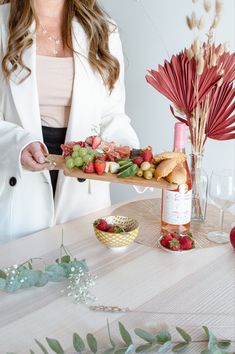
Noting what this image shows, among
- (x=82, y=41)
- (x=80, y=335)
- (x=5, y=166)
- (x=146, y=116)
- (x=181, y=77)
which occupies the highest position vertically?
(x=82, y=41)

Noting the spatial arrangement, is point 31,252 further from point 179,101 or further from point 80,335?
point 179,101

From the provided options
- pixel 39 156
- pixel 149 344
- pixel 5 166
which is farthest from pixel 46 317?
pixel 5 166

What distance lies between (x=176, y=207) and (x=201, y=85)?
36 cm

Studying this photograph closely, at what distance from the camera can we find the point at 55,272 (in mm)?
974

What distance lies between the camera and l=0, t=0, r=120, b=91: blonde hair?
146 centimetres

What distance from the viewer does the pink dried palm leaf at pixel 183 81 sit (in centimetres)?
127

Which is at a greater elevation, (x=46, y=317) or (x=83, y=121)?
(x=83, y=121)

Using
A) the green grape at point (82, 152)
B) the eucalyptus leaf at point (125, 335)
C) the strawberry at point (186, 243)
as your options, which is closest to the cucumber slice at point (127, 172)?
the green grape at point (82, 152)

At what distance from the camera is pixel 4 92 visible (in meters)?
1.48

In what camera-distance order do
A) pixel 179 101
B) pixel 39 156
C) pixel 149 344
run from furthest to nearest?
1. pixel 179 101
2. pixel 39 156
3. pixel 149 344

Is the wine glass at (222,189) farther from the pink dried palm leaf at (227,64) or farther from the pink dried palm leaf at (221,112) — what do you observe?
the pink dried palm leaf at (227,64)

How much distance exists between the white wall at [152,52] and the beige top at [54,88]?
676 mm

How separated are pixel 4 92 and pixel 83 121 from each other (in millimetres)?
276

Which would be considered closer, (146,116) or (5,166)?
(5,166)
